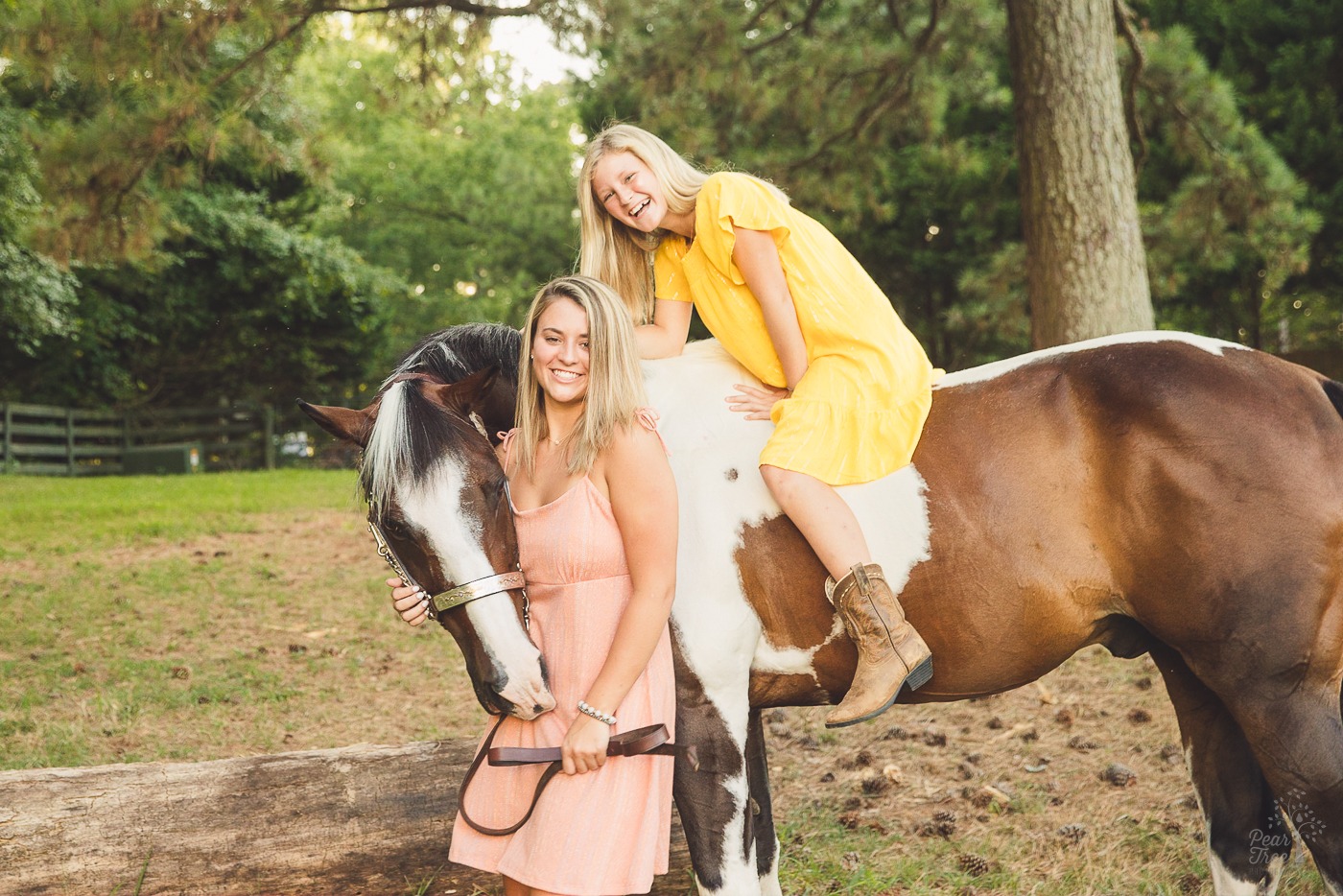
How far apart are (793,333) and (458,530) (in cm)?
101

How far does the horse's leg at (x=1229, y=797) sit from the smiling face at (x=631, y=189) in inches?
69.9

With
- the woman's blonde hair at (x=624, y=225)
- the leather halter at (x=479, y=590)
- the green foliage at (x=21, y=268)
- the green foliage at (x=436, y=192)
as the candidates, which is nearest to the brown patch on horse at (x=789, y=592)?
the leather halter at (x=479, y=590)

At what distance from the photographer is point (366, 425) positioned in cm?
234

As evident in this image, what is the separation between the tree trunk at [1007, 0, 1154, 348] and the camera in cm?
536

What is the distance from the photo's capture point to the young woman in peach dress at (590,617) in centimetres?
204

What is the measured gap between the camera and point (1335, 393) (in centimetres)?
236

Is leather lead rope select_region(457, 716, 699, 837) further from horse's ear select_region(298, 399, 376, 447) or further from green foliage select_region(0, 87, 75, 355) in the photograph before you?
green foliage select_region(0, 87, 75, 355)

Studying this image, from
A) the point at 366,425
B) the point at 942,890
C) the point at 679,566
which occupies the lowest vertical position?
the point at 942,890

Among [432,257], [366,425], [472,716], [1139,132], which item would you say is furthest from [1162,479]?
[432,257]

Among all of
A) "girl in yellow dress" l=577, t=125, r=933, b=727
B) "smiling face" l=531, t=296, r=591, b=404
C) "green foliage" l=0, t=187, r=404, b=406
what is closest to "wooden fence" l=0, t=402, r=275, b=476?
"green foliage" l=0, t=187, r=404, b=406

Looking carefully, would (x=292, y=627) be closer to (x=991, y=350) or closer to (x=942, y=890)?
(x=942, y=890)

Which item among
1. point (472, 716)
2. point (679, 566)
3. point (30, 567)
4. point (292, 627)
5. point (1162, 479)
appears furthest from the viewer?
point (30, 567)

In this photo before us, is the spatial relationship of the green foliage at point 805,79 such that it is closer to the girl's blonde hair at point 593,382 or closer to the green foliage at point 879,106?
the green foliage at point 879,106

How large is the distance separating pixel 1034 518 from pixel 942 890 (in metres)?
1.47
